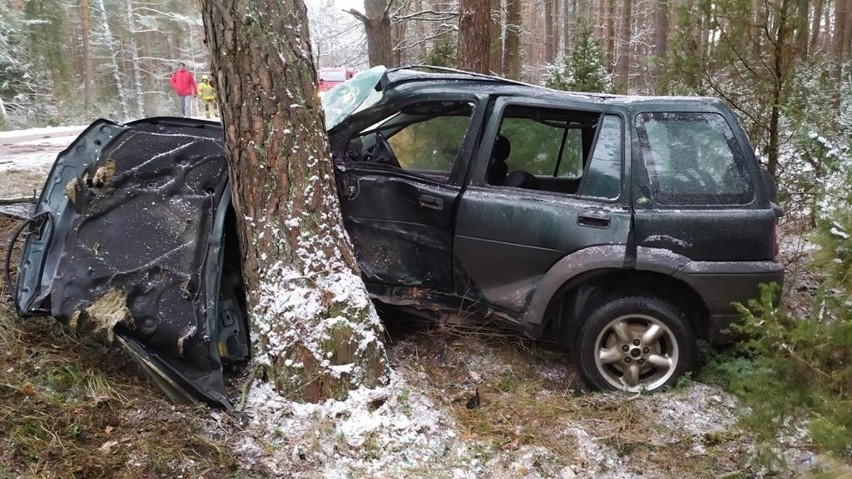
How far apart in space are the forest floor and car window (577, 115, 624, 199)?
1.29 metres

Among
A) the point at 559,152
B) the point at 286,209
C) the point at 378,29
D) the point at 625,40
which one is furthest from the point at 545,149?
the point at 625,40

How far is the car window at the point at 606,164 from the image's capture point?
372cm

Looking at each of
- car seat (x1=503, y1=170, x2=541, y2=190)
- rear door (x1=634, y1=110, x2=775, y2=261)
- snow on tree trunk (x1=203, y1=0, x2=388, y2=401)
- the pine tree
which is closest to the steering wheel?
car seat (x1=503, y1=170, x2=541, y2=190)

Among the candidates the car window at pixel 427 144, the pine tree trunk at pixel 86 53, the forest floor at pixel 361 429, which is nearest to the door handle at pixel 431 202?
the car window at pixel 427 144

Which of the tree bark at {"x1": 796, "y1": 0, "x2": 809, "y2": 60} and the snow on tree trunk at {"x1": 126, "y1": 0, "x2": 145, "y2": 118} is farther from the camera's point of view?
the snow on tree trunk at {"x1": 126, "y1": 0, "x2": 145, "y2": 118}

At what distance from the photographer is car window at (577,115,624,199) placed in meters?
3.72

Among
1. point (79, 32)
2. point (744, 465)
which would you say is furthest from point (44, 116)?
point (744, 465)

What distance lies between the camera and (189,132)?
157 inches

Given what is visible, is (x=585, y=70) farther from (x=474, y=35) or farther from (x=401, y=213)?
(x=401, y=213)

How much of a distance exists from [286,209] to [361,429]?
129 cm

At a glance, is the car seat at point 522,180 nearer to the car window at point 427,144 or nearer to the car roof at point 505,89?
the car window at point 427,144

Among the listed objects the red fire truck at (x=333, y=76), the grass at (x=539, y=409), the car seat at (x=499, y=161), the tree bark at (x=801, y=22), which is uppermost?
the red fire truck at (x=333, y=76)

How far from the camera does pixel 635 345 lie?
377cm

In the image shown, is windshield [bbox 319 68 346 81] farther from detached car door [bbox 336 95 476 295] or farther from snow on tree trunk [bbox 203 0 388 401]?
snow on tree trunk [bbox 203 0 388 401]
